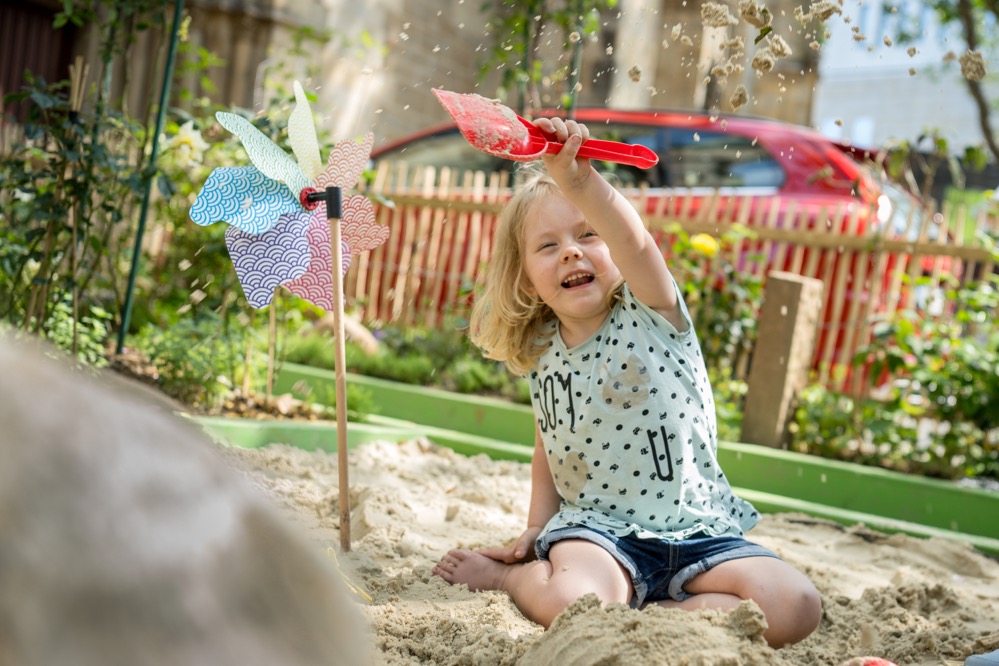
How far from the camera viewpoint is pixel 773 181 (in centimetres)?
634

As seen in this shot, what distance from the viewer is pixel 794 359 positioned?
15.4 feet

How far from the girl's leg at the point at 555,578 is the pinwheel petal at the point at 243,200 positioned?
3.29 feet

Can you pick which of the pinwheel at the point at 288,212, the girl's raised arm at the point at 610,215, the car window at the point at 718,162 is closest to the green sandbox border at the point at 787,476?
the pinwheel at the point at 288,212

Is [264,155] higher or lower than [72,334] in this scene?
higher

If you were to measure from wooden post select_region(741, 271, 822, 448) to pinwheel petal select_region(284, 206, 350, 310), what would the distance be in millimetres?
2628

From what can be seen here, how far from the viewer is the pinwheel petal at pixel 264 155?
2.43 m

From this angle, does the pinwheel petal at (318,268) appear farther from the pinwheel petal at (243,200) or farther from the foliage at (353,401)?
the foliage at (353,401)

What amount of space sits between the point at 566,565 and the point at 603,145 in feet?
3.11

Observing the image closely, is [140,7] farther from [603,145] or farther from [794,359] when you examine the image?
[794,359]

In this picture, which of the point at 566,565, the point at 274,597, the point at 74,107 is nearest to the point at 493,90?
the point at 74,107

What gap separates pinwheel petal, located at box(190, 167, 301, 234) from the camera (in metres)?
2.43

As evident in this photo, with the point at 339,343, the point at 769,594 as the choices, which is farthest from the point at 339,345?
the point at 769,594

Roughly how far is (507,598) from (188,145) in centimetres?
303

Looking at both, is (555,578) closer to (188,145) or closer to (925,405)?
(188,145)
